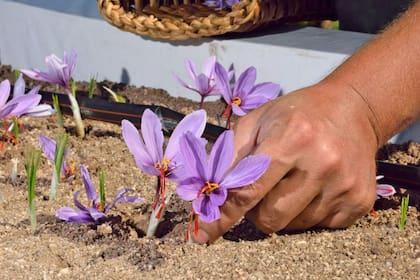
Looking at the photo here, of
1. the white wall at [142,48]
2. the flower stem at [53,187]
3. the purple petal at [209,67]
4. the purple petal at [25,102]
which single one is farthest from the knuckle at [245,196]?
the white wall at [142,48]

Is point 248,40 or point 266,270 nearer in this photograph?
point 266,270

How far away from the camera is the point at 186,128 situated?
1.59 m

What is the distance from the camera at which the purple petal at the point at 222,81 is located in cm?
211

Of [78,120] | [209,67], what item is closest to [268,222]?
[209,67]

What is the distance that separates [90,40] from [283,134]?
178cm

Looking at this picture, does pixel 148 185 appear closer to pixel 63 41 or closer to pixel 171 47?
pixel 171 47

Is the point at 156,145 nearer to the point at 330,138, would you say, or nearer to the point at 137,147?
the point at 137,147

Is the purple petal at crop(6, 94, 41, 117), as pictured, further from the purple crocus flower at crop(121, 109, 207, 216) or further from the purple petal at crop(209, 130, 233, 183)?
the purple petal at crop(209, 130, 233, 183)

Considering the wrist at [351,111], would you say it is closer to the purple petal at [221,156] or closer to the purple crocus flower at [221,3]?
the purple petal at [221,156]

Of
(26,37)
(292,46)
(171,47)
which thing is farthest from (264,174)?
(26,37)

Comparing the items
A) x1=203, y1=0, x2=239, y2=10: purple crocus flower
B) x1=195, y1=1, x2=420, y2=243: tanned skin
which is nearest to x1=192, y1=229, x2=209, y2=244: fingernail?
x1=195, y1=1, x2=420, y2=243: tanned skin

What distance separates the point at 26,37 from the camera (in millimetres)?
3369

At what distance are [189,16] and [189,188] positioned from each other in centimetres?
144

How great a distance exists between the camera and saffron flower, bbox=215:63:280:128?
2133mm
